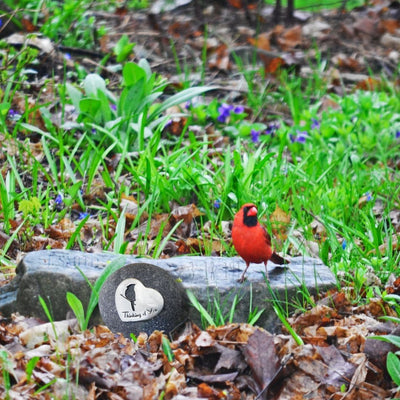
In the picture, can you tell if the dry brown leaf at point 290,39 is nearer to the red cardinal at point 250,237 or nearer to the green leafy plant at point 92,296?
the red cardinal at point 250,237

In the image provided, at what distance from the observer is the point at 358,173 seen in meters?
4.29

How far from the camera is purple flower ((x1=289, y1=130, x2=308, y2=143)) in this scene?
15.9 feet

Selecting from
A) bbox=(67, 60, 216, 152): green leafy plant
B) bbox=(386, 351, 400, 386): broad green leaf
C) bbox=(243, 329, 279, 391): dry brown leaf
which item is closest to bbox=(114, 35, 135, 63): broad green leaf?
bbox=(67, 60, 216, 152): green leafy plant

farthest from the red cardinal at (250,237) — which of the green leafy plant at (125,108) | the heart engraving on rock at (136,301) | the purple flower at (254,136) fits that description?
the purple flower at (254,136)

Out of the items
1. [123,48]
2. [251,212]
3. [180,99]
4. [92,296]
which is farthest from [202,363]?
[123,48]

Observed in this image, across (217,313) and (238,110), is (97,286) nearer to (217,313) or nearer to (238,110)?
(217,313)

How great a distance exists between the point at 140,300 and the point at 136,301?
2cm

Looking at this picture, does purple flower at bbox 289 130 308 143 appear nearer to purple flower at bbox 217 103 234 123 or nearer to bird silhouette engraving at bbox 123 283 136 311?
purple flower at bbox 217 103 234 123

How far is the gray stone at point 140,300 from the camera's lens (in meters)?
2.77

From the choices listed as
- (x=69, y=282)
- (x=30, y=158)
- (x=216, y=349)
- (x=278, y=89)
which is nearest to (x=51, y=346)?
(x=69, y=282)

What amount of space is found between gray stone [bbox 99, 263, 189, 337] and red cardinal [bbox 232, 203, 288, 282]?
0.33 m

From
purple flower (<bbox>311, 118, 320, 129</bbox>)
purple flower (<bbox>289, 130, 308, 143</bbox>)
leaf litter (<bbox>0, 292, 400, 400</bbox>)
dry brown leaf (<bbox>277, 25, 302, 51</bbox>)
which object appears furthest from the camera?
dry brown leaf (<bbox>277, 25, 302, 51</bbox>)

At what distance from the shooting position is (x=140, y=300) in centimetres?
280

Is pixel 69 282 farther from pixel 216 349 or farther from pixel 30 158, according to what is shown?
pixel 30 158
